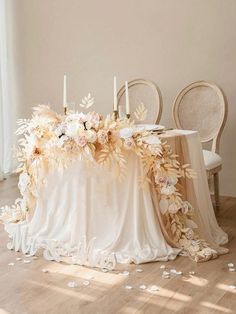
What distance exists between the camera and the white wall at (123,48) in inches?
173

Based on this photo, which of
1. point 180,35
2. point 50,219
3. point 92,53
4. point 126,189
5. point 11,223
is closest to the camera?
point 126,189

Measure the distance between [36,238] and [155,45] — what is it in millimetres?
2260

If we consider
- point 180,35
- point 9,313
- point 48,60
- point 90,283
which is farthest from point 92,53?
point 9,313

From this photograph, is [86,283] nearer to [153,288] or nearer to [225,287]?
[153,288]

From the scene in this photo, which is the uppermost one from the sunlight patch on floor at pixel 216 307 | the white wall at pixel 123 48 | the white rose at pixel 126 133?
the white wall at pixel 123 48

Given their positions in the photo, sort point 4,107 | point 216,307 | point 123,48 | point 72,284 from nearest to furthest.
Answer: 1. point 216,307
2. point 72,284
3. point 123,48
4. point 4,107

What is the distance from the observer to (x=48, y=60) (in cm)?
524

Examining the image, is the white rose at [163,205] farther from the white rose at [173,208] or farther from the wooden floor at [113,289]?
the wooden floor at [113,289]

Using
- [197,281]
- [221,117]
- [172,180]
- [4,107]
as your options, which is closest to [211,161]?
[221,117]

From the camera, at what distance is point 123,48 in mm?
4797

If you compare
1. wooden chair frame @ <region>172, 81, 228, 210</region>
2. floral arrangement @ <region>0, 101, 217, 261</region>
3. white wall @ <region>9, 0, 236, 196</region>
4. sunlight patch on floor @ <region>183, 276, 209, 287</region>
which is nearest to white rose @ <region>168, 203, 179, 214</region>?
floral arrangement @ <region>0, 101, 217, 261</region>

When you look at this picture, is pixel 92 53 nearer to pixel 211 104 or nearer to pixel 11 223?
pixel 211 104

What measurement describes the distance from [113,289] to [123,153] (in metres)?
0.81

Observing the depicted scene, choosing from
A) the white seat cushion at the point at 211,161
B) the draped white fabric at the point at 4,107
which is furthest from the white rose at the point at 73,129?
the draped white fabric at the point at 4,107
